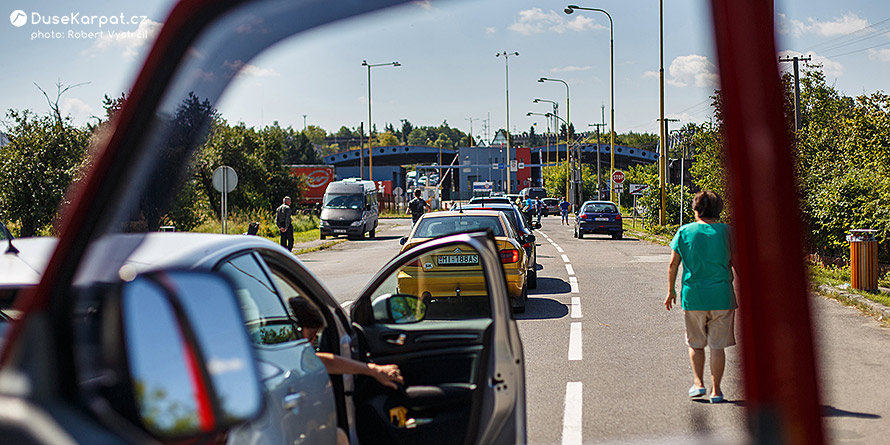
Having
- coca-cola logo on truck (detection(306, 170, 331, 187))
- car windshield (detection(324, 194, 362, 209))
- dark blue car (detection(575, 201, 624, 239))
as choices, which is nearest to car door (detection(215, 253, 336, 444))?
coca-cola logo on truck (detection(306, 170, 331, 187))

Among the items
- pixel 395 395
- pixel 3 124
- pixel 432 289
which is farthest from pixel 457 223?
pixel 3 124

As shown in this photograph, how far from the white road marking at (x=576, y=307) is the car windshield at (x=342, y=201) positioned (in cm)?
1988

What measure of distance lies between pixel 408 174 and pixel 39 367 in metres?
1.80

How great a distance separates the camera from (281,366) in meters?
2.14

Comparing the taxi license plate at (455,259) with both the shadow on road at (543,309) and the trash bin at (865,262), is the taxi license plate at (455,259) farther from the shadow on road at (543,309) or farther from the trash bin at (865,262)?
the trash bin at (865,262)

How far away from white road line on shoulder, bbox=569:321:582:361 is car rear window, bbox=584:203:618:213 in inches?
864

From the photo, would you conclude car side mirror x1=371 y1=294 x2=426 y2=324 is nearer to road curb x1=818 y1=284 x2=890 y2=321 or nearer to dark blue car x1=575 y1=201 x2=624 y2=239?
road curb x1=818 y1=284 x2=890 y2=321

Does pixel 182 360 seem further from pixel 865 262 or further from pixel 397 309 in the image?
pixel 865 262

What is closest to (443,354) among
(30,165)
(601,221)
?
(30,165)

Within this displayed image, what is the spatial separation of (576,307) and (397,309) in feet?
29.9

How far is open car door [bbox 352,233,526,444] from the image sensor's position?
2799 mm

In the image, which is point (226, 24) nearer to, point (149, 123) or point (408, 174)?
point (149, 123)

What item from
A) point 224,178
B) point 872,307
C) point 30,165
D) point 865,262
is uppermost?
point 30,165

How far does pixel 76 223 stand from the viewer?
1.17 metres
